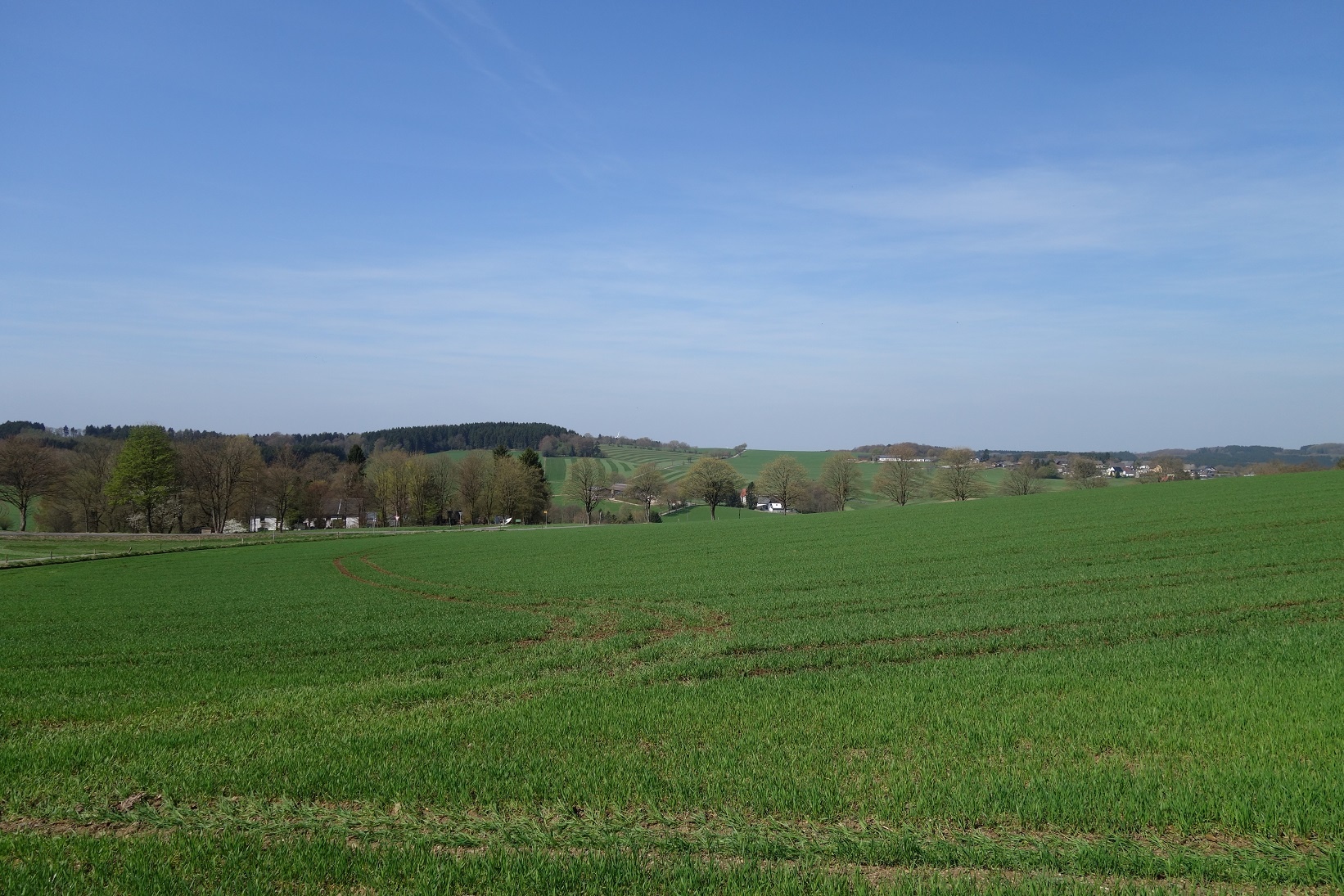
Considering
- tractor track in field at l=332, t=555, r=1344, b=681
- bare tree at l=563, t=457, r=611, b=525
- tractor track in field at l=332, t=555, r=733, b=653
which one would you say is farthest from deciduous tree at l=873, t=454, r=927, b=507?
tractor track in field at l=332, t=555, r=1344, b=681

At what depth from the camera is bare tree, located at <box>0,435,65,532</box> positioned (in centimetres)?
8456

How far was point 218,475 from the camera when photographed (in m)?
93.9

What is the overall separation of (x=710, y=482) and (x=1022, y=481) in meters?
43.1

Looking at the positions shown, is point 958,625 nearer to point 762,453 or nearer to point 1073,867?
point 1073,867

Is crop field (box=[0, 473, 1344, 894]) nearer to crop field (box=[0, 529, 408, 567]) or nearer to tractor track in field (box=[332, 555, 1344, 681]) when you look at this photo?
tractor track in field (box=[332, 555, 1344, 681])

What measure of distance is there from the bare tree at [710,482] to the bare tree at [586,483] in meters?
14.3

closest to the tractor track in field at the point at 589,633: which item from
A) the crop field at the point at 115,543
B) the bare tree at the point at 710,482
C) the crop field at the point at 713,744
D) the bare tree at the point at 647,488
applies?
the crop field at the point at 713,744

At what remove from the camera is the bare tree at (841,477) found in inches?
4291

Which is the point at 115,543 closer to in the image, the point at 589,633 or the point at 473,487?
the point at 473,487

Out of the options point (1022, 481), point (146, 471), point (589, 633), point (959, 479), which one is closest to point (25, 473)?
point (146, 471)

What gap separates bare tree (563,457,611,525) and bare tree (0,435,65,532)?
207 feet

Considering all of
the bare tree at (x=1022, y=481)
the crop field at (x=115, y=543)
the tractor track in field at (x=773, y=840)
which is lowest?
the crop field at (x=115, y=543)

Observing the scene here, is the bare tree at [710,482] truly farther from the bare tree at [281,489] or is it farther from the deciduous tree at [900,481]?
the bare tree at [281,489]

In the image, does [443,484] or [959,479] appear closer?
[959,479]
